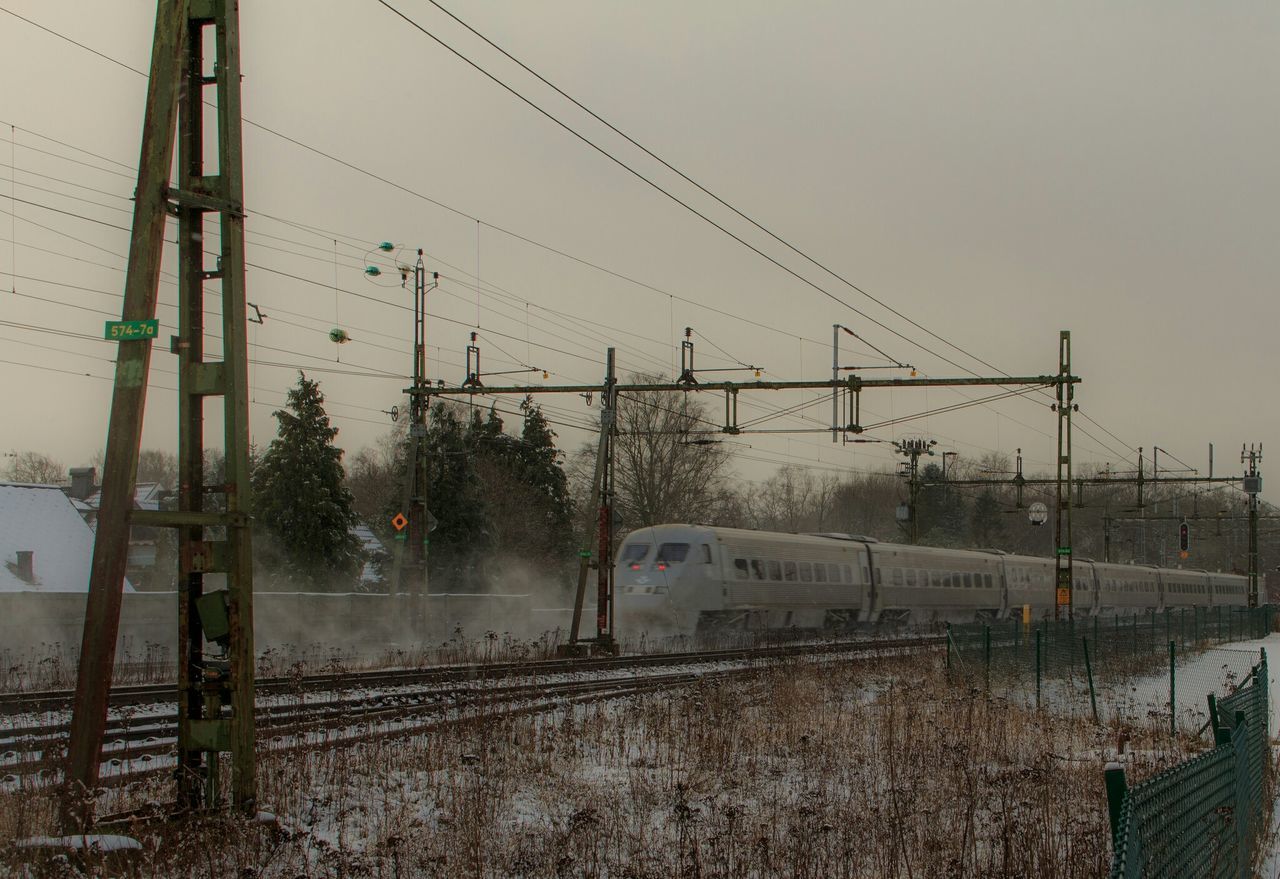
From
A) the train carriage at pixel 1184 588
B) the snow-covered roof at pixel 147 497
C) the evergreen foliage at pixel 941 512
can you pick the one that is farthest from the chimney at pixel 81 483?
the evergreen foliage at pixel 941 512

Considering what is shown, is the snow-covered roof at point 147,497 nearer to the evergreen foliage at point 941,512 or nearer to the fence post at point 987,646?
the fence post at point 987,646

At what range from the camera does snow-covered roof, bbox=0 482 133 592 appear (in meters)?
41.1

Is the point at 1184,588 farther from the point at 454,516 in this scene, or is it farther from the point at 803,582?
the point at 803,582

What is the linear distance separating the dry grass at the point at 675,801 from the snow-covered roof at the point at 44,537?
31.1 m

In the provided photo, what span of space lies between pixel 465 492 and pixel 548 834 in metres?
44.5

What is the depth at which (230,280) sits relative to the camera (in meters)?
8.29

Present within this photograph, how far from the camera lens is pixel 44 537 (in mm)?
43250

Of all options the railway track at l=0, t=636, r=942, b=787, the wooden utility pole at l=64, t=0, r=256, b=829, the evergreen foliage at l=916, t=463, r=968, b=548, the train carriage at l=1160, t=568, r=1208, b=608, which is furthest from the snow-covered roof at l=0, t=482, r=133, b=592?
the evergreen foliage at l=916, t=463, r=968, b=548

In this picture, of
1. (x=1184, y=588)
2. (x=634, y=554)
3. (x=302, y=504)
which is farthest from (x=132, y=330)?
(x=1184, y=588)

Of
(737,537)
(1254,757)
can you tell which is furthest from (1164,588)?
(1254,757)

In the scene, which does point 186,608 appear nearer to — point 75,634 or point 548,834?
point 548,834

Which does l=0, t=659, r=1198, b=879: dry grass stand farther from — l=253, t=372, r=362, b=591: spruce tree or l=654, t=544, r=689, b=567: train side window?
l=253, t=372, r=362, b=591: spruce tree

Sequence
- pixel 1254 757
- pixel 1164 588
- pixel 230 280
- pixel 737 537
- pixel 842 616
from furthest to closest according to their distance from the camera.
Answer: pixel 1164 588 → pixel 842 616 → pixel 737 537 → pixel 1254 757 → pixel 230 280

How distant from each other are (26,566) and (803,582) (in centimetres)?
2402
